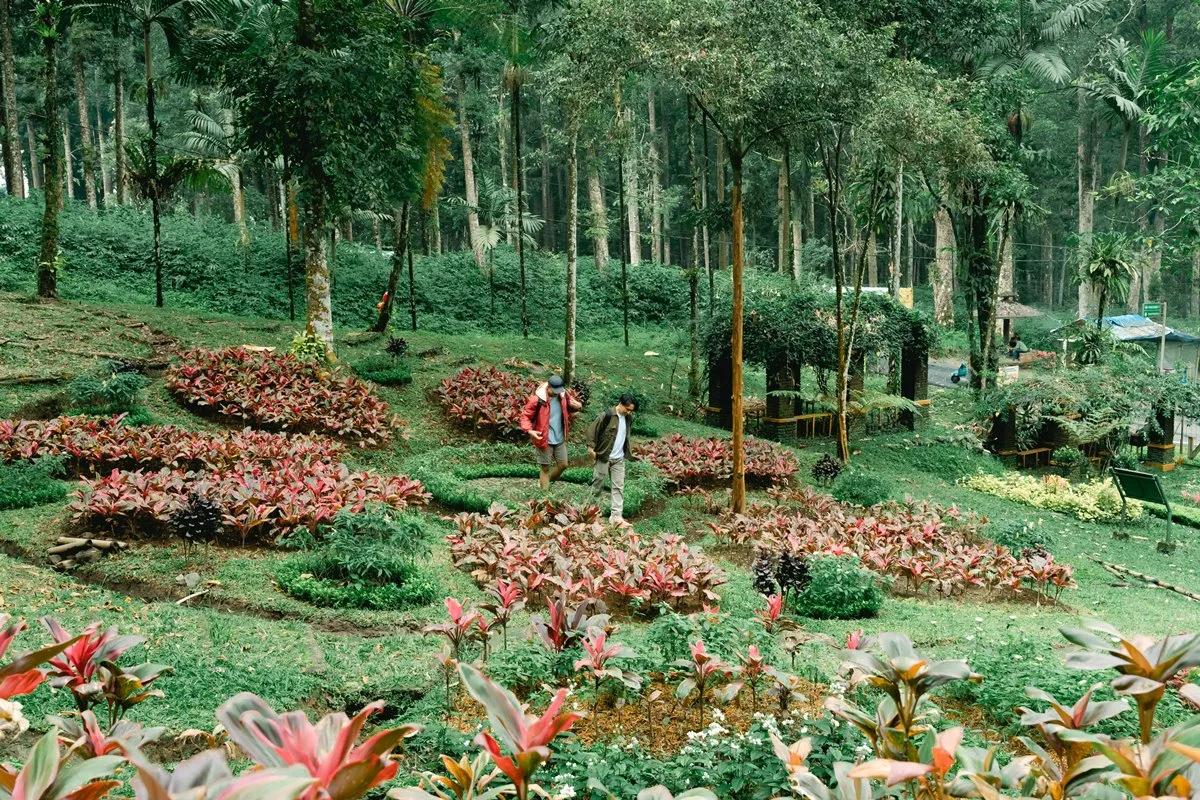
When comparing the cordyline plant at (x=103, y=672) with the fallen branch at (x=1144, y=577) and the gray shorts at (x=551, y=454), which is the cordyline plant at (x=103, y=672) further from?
the fallen branch at (x=1144, y=577)

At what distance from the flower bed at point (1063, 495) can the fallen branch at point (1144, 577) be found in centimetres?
352

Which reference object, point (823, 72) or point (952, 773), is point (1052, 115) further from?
point (952, 773)

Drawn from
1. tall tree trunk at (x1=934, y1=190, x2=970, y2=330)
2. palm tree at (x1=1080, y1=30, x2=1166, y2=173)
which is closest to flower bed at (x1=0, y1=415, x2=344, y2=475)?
tall tree trunk at (x1=934, y1=190, x2=970, y2=330)

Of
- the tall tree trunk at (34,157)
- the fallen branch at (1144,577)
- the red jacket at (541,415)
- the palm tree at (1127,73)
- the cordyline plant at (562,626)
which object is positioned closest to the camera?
the cordyline plant at (562,626)

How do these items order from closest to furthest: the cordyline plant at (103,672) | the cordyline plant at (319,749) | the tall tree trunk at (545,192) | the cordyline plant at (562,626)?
1. the cordyline plant at (319,749)
2. the cordyline plant at (103,672)
3. the cordyline plant at (562,626)
4. the tall tree trunk at (545,192)

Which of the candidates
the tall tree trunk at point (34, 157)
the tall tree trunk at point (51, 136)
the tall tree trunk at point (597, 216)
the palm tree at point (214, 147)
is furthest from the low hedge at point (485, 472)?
the tall tree trunk at point (34, 157)

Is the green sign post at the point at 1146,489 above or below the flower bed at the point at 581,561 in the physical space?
below

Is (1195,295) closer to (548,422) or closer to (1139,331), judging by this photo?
(1139,331)

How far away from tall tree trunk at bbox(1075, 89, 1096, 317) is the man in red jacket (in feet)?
107

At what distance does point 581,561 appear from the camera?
7.96 meters

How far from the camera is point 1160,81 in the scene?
15047mm

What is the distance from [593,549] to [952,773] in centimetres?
588

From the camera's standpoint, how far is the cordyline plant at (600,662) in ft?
13.9

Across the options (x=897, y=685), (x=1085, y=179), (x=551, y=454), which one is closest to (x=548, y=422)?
(x=551, y=454)
